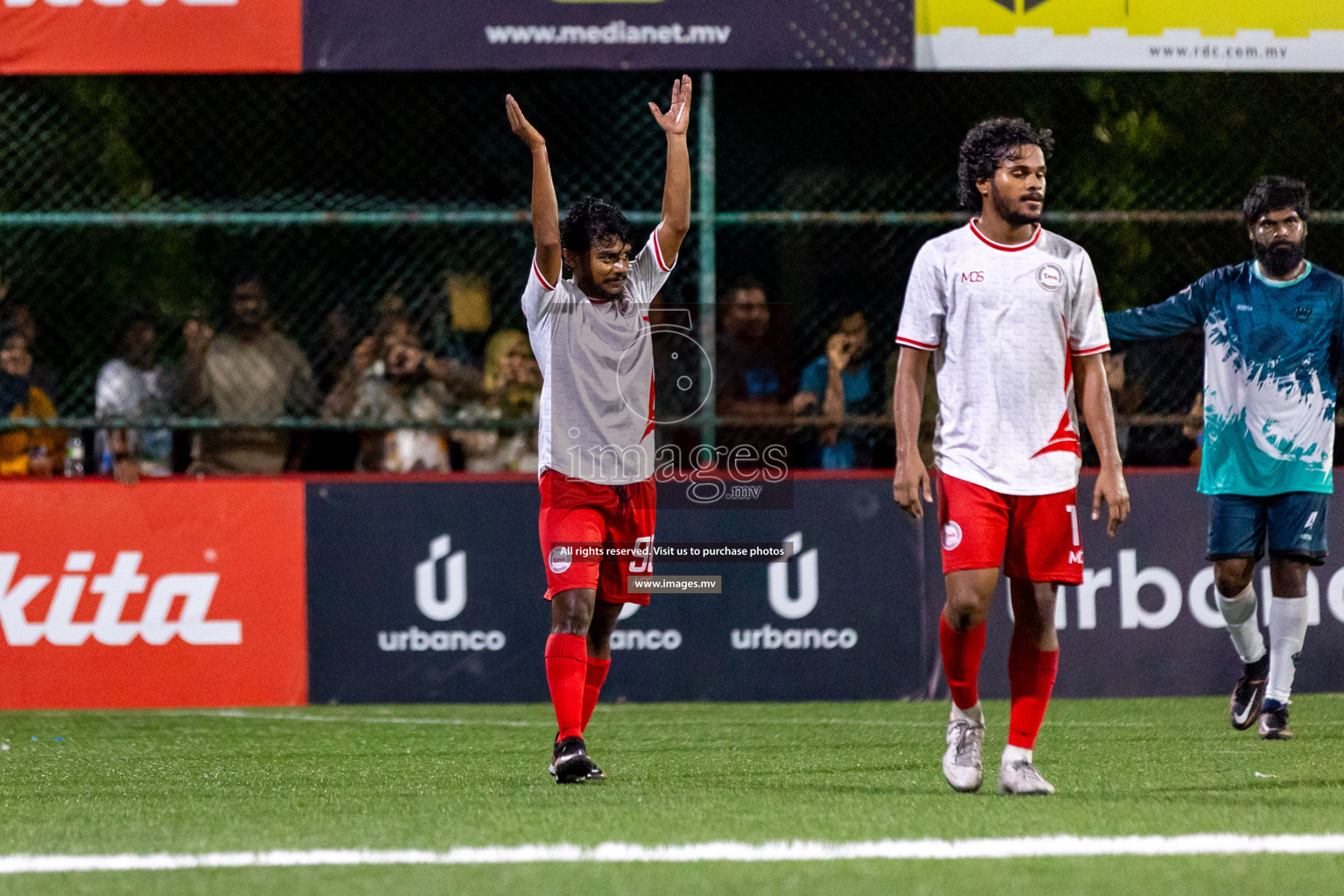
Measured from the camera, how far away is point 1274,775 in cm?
603

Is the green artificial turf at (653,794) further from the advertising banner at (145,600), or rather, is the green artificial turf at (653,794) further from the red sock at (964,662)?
the advertising banner at (145,600)

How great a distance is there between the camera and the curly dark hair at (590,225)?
19.6 feet

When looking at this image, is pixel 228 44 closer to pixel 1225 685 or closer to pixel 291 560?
pixel 291 560

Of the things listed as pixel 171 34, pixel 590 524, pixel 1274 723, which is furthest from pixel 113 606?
pixel 1274 723

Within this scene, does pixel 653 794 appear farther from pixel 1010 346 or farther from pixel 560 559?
pixel 1010 346

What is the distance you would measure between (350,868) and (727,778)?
2.03 metres

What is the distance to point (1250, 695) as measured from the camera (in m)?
7.59

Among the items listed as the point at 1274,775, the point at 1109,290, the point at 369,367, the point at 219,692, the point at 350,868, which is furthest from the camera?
the point at 1109,290

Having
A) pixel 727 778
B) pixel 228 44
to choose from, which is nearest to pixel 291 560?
pixel 228 44

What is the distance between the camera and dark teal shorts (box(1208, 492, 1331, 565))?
7316 millimetres

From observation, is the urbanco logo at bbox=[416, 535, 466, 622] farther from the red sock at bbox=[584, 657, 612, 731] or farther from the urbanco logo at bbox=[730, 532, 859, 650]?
the red sock at bbox=[584, 657, 612, 731]

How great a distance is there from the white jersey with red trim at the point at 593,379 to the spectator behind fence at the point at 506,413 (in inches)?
141

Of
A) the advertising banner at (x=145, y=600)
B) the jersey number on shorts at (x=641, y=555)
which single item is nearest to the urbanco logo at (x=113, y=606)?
the advertising banner at (x=145, y=600)

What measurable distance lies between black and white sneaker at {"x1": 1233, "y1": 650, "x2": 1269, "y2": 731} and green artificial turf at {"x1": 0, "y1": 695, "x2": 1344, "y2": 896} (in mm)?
89
